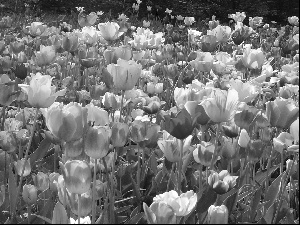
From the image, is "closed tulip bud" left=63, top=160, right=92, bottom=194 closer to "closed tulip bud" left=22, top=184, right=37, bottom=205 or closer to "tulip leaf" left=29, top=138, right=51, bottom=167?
"closed tulip bud" left=22, top=184, right=37, bottom=205

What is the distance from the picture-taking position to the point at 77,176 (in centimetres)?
86

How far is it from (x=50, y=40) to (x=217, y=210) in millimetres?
2070

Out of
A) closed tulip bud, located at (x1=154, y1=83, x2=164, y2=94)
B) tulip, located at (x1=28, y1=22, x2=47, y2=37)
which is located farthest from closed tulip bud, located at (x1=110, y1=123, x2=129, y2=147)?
tulip, located at (x1=28, y1=22, x2=47, y2=37)

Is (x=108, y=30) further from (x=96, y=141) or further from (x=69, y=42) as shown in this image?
(x=96, y=141)

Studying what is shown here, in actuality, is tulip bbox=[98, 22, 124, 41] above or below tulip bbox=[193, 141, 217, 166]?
below

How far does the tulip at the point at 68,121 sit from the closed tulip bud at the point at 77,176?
94mm

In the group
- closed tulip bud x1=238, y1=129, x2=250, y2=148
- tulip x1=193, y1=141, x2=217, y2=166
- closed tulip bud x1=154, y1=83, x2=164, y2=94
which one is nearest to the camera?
tulip x1=193, y1=141, x2=217, y2=166

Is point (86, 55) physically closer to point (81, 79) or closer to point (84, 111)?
point (81, 79)

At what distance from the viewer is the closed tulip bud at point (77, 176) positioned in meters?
0.86

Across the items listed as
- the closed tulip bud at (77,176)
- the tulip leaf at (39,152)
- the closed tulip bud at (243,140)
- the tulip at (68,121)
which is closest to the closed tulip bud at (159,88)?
the tulip leaf at (39,152)

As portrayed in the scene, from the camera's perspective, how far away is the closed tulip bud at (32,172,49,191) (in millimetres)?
1214

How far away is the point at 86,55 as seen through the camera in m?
2.35

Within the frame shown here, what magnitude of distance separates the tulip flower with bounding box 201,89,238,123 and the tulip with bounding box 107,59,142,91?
9.7 inches

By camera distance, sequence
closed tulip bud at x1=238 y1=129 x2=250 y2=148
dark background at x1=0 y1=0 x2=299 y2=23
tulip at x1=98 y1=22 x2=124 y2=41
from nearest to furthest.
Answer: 1. closed tulip bud at x1=238 y1=129 x2=250 y2=148
2. tulip at x1=98 y1=22 x2=124 y2=41
3. dark background at x1=0 y1=0 x2=299 y2=23
